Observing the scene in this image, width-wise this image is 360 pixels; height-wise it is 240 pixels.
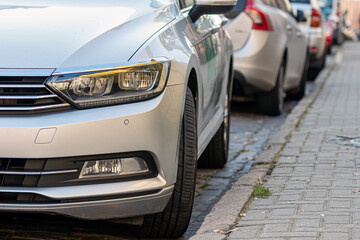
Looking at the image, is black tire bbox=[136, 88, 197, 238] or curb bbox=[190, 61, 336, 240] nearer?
black tire bbox=[136, 88, 197, 238]

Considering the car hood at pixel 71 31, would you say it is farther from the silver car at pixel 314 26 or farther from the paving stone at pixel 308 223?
the silver car at pixel 314 26

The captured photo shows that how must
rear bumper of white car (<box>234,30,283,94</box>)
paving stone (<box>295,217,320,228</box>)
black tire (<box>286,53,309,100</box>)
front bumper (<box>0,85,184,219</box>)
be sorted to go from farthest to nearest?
black tire (<box>286,53,309,100</box>)
rear bumper of white car (<box>234,30,283,94</box>)
paving stone (<box>295,217,320,228</box>)
front bumper (<box>0,85,184,219</box>)

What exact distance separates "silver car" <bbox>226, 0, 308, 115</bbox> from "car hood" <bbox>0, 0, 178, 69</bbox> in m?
4.81

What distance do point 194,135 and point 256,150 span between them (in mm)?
3522

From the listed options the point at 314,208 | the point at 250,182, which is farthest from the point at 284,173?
the point at 314,208

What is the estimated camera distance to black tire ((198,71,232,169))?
20.3 ft

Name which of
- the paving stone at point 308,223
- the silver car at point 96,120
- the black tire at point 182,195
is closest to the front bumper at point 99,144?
the silver car at point 96,120

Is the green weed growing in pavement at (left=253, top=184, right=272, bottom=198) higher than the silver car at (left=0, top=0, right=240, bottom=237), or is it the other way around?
the silver car at (left=0, top=0, right=240, bottom=237)

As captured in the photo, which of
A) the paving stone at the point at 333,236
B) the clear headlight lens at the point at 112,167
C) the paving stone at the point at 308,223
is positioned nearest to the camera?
the clear headlight lens at the point at 112,167

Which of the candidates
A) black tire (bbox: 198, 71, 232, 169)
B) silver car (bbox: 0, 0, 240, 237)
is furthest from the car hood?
black tire (bbox: 198, 71, 232, 169)

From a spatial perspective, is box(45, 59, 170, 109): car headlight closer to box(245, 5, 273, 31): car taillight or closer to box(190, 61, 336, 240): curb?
box(190, 61, 336, 240): curb

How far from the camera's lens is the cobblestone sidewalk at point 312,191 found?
4.09 meters

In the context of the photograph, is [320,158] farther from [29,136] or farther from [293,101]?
[293,101]

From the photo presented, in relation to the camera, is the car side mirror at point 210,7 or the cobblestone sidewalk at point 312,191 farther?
the car side mirror at point 210,7
